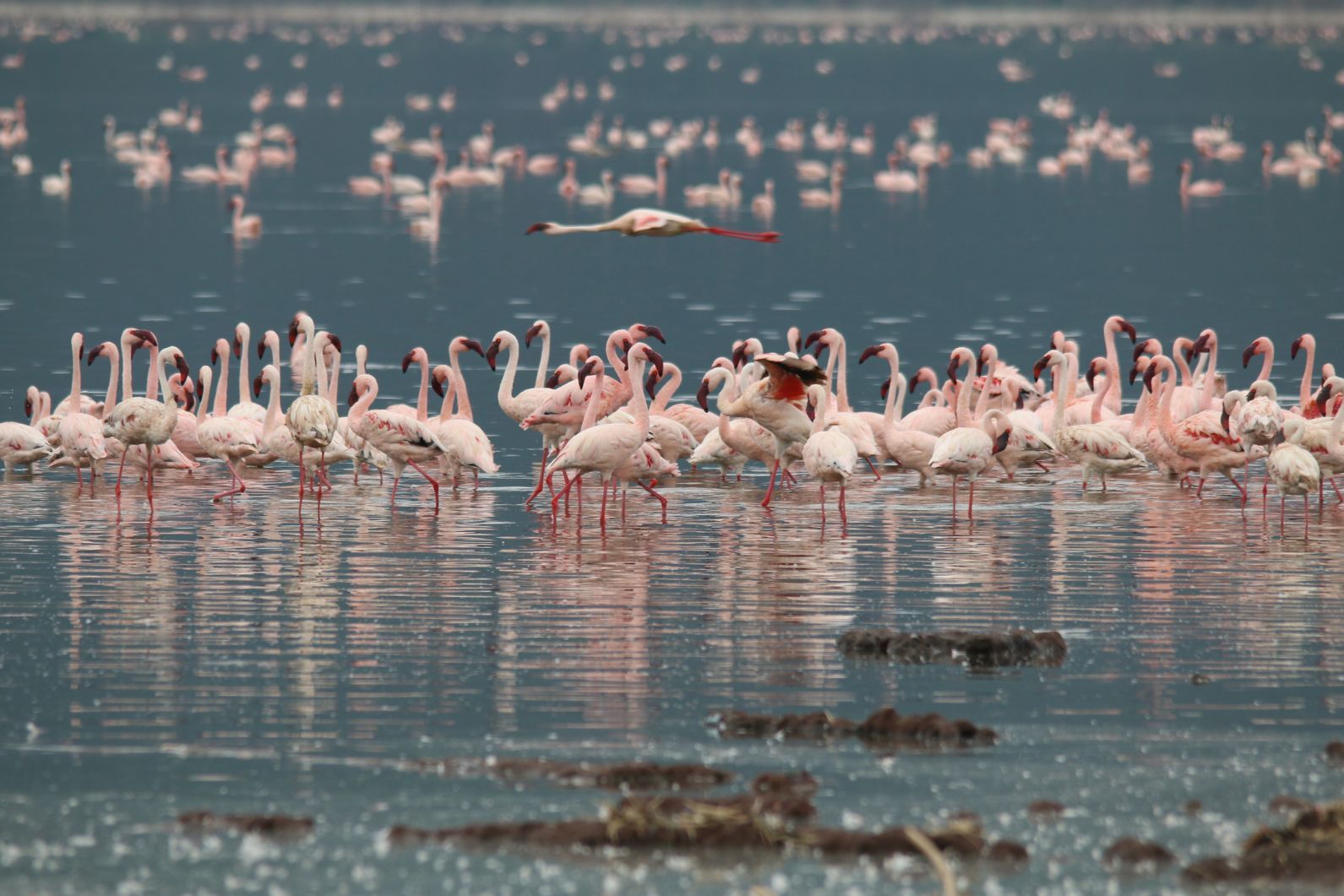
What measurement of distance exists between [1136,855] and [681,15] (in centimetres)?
13895

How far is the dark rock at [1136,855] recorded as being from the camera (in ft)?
26.3

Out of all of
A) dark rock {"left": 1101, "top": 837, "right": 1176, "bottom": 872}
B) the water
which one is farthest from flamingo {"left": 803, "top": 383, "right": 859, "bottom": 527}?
dark rock {"left": 1101, "top": 837, "right": 1176, "bottom": 872}

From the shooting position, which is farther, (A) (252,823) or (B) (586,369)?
(B) (586,369)

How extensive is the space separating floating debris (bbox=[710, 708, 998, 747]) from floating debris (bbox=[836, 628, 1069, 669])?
133 cm

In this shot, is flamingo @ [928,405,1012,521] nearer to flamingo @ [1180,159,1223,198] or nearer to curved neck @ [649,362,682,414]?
curved neck @ [649,362,682,414]

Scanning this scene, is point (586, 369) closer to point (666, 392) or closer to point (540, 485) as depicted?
point (540, 485)

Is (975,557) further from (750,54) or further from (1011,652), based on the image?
(750,54)

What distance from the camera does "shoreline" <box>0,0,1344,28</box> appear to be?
136m

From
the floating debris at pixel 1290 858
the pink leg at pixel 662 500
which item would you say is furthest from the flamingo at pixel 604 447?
the floating debris at pixel 1290 858

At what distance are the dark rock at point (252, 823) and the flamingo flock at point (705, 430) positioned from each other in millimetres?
6546

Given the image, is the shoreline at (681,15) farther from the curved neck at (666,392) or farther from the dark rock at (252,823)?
the dark rock at (252,823)

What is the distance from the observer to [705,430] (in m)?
Result: 17.7

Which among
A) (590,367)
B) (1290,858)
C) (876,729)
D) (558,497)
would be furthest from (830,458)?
(1290,858)

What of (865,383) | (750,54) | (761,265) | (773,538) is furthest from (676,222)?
Answer: (750,54)
